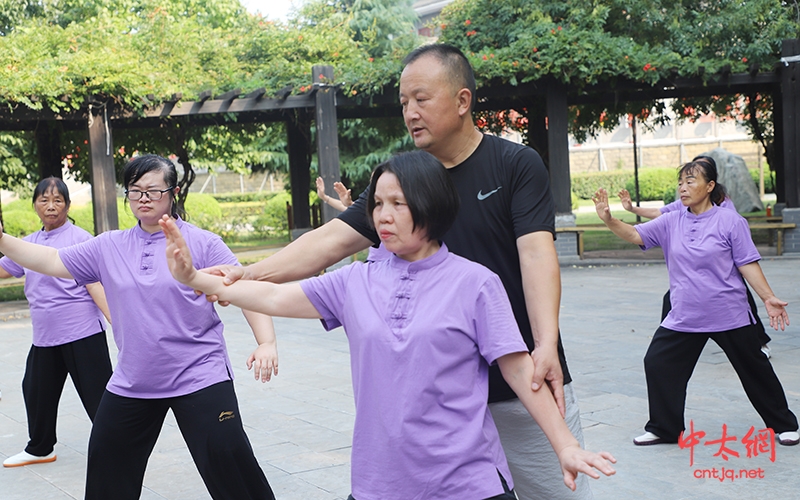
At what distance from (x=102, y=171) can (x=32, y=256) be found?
37.8ft

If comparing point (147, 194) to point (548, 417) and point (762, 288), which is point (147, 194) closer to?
point (548, 417)

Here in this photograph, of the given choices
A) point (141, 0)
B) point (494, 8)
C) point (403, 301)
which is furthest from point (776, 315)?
point (141, 0)

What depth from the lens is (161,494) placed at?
4633mm

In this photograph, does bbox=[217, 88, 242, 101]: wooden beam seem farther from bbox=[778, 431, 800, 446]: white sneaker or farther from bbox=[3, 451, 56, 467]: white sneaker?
bbox=[778, 431, 800, 446]: white sneaker

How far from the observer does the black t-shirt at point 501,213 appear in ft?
8.73

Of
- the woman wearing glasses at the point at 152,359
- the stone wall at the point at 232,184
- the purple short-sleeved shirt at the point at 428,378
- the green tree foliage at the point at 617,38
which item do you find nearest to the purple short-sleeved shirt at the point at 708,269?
the woman wearing glasses at the point at 152,359

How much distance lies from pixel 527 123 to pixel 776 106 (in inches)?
193

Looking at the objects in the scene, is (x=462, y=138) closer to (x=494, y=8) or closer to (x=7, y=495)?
(x=7, y=495)

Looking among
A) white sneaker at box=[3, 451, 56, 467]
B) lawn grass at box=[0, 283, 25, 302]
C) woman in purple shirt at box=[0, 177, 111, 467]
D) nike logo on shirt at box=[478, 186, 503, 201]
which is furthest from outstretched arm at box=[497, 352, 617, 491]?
lawn grass at box=[0, 283, 25, 302]

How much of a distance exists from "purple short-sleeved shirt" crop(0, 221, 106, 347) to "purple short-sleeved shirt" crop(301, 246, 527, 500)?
3.32m

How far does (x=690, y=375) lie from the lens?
16.5 ft

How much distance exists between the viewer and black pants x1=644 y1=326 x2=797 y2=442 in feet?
16.3

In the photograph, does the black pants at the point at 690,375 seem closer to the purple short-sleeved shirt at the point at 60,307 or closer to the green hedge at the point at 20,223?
the purple short-sleeved shirt at the point at 60,307

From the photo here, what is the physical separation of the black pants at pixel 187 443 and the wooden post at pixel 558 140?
1260 cm
